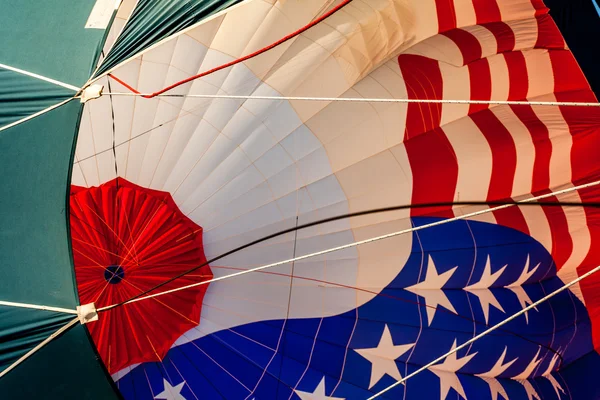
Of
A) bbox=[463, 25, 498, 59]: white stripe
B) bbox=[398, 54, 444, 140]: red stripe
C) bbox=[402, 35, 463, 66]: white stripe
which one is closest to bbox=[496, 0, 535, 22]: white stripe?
bbox=[463, 25, 498, 59]: white stripe

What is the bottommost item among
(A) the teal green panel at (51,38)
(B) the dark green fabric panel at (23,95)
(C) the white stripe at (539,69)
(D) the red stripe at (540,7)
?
(C) the white stripe at (539,69)

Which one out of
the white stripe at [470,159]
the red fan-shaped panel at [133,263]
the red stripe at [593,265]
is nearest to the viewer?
the red fan-shaped panel at [133,263]

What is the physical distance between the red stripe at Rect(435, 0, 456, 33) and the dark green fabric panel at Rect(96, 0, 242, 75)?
1.75 meters

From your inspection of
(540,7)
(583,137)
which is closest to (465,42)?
(540,7)

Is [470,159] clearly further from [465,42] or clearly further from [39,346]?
[39,346]

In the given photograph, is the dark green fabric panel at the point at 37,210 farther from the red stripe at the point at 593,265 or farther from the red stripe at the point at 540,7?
the red stripe at the point at 593,265

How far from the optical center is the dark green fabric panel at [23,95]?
254cm

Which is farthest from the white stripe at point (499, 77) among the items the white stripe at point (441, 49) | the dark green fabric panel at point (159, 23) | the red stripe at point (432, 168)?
the dark green fabric panel at point (159, 23)

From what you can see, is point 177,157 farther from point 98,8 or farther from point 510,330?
point 510,330

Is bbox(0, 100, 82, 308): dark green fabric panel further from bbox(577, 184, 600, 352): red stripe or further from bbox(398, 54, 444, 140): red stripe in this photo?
bbox(577, 184, 600, 352): red stripe

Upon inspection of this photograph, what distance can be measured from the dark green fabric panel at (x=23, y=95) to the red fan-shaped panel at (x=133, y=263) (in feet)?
3.12

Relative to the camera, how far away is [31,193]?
8.42ft

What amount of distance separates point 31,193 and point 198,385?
1628mm

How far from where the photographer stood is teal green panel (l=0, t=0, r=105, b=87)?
100 inches
